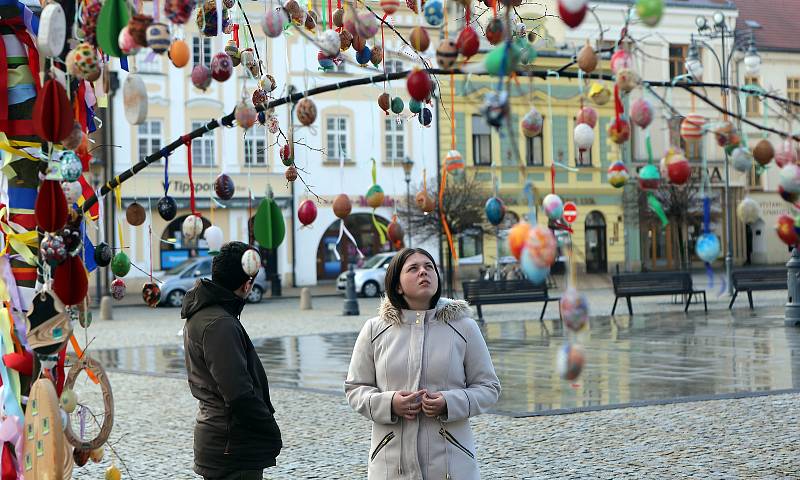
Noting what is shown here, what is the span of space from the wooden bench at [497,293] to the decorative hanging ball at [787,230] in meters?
18.6

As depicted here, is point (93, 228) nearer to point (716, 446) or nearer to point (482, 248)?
point (716, 446)

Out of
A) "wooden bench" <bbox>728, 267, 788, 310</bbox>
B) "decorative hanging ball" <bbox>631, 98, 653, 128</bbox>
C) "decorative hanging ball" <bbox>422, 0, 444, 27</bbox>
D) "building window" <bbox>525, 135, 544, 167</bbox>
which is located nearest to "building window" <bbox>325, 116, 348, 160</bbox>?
"building window" <bbox>525, 135, 544, 167</bbox>

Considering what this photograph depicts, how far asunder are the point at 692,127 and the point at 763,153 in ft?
0.58

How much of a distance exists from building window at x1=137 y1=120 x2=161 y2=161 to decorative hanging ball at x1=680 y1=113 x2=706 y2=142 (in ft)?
112

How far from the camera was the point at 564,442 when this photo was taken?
7844mm

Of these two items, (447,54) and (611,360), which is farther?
(611,360)

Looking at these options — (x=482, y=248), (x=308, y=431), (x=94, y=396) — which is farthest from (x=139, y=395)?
(x=482, y=248)

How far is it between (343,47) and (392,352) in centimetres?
121

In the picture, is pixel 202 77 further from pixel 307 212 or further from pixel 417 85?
pixel 417 85

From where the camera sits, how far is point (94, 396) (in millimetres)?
11484

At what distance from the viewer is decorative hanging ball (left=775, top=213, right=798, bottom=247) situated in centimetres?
247

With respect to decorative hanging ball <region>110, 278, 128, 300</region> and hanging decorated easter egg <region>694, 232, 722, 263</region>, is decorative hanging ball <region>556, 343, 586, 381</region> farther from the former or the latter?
decorative hanging ball <region>110, 278, 128, 300</region>

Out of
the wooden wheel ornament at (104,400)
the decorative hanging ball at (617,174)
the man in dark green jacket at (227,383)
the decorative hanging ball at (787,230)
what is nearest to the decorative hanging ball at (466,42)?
the decorative hanging ball at (617,174)

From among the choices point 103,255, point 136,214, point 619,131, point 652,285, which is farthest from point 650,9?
point 652,285
